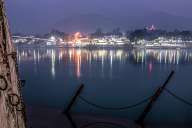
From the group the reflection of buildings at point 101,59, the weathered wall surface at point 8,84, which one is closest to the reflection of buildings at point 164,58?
the reflection of buildings at point 101,59

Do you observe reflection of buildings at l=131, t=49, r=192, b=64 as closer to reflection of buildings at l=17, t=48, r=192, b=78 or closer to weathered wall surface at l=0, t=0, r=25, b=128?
reflection of buildings at l=17, t=48, r=192, b=78

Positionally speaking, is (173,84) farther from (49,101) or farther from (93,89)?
(49,101)

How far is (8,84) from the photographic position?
6.57 ft

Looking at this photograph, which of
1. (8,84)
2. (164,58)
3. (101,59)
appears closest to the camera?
(8,84)

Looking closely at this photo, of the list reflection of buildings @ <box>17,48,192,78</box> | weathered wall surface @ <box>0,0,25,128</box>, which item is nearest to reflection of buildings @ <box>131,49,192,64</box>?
reflection of buildings @ <box>17,48,192,78</box>

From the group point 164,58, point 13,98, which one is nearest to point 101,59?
point 164,58

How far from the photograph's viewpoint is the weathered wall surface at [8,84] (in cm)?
197

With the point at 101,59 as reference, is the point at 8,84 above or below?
above

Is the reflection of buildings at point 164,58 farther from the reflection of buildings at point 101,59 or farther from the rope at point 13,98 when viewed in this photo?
the rope at point 13,98

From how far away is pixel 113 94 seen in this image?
98.9 feet

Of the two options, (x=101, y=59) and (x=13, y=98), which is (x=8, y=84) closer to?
(x=13, y=98)

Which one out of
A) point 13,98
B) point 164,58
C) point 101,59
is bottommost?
point 164,58

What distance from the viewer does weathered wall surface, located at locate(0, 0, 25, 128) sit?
1968 mm

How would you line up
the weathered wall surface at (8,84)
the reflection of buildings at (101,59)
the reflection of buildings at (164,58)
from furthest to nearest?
1. the reflection of buildings at (164,58)
2. the reflection of buildings at (101,59)
3. the weathered wall surface at (8,84)
